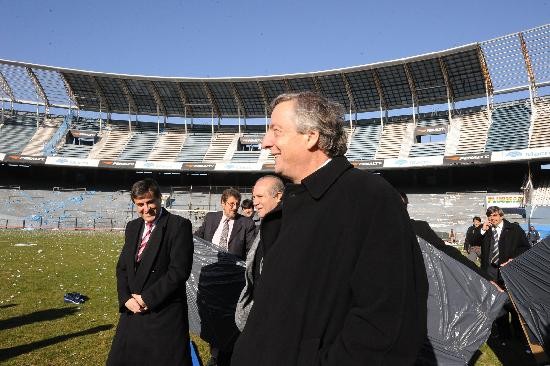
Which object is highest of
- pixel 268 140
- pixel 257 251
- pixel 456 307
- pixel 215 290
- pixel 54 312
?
pixel 268 140

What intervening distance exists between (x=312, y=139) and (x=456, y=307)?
3625mm

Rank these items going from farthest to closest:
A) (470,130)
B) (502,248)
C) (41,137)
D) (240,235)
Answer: (41,137) < (470,130) < (502,248) < (240,235)

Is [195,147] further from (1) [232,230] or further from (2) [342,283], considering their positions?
(2) [342,283]

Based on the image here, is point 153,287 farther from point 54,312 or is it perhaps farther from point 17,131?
point 17,131

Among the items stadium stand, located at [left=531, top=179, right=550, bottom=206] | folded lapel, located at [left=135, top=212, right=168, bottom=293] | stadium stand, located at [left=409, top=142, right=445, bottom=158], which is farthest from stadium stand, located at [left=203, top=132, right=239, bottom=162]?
folded lapel, located at [left=135, top=212, right=168, bottom=293]

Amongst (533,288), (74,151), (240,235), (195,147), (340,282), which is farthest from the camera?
(195,147)

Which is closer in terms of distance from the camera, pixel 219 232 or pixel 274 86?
pixel 219 232

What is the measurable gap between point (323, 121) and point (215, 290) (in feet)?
14.6

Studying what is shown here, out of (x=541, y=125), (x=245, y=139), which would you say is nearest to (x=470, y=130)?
(x=541, y=125)

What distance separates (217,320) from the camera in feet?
19.1

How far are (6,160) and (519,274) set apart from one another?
45.7 meters

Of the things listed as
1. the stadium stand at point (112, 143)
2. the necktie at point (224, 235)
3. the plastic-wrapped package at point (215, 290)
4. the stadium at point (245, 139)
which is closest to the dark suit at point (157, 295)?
the plastic-wrapped package at point (215, 290)

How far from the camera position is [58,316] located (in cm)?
828

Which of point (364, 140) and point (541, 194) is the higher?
point (364, 140)
